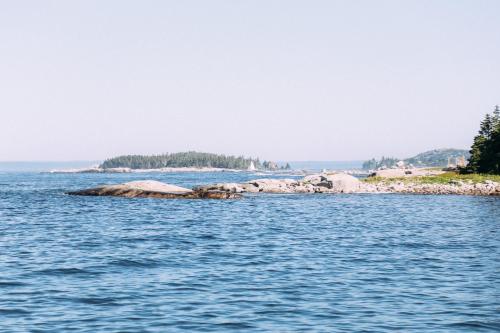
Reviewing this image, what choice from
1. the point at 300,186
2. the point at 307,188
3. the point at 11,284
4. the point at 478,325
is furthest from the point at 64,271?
the point at 300,186

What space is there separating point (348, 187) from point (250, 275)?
65699 mm

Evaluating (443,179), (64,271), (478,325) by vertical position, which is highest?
(443,179)

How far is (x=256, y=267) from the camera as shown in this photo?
25875 mm

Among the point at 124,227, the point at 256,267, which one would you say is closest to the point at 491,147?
the point at 124,227

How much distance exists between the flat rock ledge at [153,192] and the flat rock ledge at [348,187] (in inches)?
305

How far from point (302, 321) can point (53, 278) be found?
10436 mm

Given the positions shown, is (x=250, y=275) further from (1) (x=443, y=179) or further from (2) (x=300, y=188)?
(1) (x=443, y=179)

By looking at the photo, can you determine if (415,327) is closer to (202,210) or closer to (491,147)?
(202,210)

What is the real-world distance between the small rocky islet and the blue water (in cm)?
2989

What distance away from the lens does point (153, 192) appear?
79.1 meters

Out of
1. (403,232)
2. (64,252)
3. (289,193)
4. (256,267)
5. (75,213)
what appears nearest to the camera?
(256,267)

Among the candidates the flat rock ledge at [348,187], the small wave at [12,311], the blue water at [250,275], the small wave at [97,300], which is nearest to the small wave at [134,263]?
the blue water at [250,275]

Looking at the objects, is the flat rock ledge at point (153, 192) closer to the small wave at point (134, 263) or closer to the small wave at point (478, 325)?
the small wave at point (134, 263)

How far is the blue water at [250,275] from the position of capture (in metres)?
17.1
